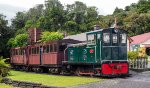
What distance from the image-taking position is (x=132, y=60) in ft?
95.9

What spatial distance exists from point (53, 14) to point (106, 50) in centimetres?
5403

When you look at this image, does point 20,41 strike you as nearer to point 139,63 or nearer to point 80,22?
point 139,63

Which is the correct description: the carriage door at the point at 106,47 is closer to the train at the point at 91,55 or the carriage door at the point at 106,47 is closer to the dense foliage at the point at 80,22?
the train at the point at 91,55

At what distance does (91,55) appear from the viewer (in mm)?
24922

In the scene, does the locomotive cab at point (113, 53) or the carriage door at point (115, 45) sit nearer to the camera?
the locomotive cab at point (113, 53)

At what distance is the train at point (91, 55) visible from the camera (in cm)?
2391

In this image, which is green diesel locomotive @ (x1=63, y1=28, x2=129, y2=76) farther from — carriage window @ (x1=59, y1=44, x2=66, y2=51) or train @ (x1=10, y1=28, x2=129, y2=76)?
carriage window @ (x1=59, y1=44, x2=66, y2=51)

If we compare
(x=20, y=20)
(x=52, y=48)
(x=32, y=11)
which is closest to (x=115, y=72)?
(x=52, y=48)

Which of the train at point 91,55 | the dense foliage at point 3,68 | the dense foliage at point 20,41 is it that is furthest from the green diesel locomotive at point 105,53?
the dense foliage at point 20,41

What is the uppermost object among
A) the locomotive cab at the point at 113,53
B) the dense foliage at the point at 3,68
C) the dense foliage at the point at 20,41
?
the dense foliage at the point at 20,41

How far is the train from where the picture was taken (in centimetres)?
2391

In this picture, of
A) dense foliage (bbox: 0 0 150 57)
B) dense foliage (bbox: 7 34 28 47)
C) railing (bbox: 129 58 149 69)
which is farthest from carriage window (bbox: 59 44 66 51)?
dense foliage (bbox: 0 0 150 57)

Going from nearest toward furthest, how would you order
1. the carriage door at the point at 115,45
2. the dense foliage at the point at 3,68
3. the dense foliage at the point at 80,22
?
the carriage door at the point at 115,45, the dense foliage at the point at 3,68, the dense foliage at the point at 80,22

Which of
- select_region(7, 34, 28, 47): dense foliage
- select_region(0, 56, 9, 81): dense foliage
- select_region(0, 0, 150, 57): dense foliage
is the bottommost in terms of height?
select_region(0, 56, 9, 81): dense foliage
